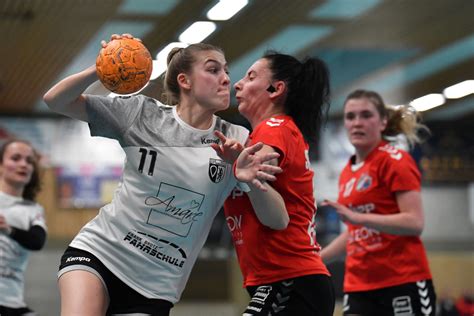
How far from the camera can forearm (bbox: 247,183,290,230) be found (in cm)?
324

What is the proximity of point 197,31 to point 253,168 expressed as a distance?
7.23 m

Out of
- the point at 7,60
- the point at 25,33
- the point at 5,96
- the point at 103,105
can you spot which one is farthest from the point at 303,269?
the point at 5,96

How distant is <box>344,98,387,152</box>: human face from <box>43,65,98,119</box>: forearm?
2058mm

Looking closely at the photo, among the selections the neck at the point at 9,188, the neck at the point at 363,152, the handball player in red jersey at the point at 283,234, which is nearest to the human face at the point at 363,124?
the neck at the point at 363,152

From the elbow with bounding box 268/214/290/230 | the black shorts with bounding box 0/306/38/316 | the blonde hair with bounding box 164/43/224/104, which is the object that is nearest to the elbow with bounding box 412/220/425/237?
the elbow with bounding box 268/214/290/230

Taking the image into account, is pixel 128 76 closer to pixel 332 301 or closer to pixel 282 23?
pixel 332 301

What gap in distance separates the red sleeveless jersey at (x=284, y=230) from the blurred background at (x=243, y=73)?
5813mm

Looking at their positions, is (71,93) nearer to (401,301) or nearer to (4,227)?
(4,227)

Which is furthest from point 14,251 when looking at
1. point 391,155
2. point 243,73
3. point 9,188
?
point 243,73

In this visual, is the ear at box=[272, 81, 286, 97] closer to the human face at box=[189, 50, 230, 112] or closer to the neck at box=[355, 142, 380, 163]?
the human face at box=[189, 50, 230, 112]

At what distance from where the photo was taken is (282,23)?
9977mm

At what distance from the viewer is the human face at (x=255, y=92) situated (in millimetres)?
3781

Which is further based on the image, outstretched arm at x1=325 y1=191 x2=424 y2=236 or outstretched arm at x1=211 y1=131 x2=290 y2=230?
outstretched arm at x1=325 y1=191 x2=424 y2=236

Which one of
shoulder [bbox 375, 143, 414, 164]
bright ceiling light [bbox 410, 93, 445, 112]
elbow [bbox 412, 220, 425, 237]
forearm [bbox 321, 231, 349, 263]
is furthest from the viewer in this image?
bright ceiling light [bbox 410, 93, 445, 112]
